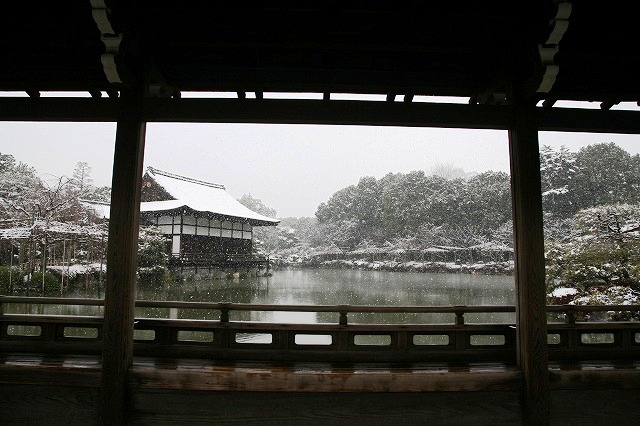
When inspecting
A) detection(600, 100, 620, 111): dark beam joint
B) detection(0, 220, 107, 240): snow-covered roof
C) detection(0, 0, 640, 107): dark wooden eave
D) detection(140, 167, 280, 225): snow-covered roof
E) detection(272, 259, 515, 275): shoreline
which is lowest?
detection(272, 259, 515, 275): shoreline

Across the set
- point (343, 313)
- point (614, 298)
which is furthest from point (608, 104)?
point (614, 298)

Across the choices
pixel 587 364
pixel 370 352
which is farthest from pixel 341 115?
pixel 587 364

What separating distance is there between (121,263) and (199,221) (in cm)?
1063

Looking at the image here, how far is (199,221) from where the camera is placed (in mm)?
12781

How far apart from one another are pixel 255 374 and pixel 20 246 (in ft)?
31.2

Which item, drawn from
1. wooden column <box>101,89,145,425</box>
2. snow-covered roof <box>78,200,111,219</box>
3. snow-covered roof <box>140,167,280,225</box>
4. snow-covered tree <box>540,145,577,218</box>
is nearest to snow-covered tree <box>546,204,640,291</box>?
snow-covered tree <box>540,145,577,218</box>

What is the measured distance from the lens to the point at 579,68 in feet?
9.65

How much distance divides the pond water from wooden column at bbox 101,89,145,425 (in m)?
6.66

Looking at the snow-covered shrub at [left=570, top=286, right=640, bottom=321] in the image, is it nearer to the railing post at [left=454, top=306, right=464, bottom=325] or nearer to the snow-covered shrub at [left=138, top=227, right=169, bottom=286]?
the railing post at [left=454, top=306, right=464, bottom=325]

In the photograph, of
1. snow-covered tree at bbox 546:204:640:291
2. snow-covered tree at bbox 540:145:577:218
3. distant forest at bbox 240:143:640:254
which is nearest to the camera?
snow-covered tree at bbox 546:204:640:291

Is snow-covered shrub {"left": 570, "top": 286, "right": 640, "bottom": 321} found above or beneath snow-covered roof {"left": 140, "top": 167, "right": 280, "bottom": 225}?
beneath

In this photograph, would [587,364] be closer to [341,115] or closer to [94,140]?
[341,115]

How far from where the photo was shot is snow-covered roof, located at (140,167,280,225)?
12.2m

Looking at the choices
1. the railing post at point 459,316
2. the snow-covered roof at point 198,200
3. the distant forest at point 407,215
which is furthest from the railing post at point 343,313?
the distant forest at point 407,215
